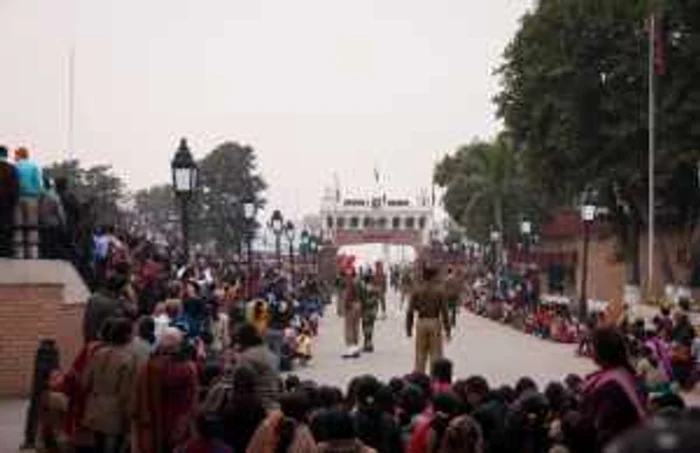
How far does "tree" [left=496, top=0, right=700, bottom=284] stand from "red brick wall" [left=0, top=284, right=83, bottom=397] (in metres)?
31.5

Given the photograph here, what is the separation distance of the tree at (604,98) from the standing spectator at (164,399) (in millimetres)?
39382

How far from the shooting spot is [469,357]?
101ft

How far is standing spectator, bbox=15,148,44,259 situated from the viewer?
788 inches

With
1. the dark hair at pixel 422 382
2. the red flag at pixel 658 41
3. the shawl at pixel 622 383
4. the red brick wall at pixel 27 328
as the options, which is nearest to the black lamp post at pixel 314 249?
the red flag at pixel 658 41

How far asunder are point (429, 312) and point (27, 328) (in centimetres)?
517

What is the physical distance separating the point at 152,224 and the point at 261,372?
257ft

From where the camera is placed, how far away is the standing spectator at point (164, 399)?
1122 cm

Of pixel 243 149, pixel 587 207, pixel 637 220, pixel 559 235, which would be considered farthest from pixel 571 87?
pixel 243 149

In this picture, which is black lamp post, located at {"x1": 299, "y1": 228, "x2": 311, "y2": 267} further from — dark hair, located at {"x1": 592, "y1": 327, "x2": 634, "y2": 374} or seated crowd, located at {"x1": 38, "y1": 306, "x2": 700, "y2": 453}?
dark hair, located at {"x1": 592, "y1": 327, "x2": 634, "y2": 374}

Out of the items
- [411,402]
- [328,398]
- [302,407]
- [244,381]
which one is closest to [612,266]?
[411,402]

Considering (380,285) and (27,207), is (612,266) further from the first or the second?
(27,207)

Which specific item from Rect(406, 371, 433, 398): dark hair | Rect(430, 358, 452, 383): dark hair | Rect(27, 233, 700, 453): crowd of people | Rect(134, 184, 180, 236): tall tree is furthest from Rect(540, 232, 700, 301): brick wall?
Rect(27, 233, 700, 453): crowd of people

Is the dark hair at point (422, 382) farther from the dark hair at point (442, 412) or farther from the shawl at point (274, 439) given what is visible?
the shawl at point (274, 439)

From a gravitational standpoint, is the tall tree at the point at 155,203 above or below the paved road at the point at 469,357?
above
